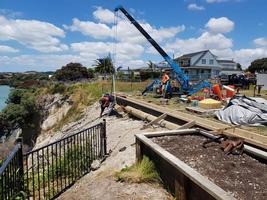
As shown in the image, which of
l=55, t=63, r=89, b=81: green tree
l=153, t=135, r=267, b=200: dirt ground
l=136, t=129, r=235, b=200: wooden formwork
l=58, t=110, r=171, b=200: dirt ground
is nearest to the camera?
l=136, t=129, r=235, b=200: wooden formwork

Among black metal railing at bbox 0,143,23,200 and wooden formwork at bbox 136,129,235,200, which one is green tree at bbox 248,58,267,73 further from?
black metal railing at bbox 0,143,23,200

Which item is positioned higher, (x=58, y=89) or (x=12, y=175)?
(x=12, y=175)

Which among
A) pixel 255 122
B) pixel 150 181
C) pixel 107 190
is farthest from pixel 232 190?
pixel 255 122

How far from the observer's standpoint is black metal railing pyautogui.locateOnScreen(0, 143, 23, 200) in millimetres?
4066

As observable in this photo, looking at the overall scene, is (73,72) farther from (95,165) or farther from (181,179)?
(181,179)

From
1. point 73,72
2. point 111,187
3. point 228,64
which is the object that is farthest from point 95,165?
point 228,64

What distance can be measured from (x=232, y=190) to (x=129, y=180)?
1.89 meters

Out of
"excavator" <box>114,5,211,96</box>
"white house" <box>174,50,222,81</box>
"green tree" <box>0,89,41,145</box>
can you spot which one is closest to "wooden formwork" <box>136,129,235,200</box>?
"excavator" <box>114,5,211,96</box>

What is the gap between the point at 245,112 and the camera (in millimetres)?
9359

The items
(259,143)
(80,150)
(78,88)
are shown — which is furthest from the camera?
(78,88)

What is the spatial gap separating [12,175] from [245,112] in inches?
293

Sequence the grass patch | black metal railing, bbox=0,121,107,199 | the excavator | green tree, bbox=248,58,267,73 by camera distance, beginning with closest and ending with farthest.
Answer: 1. black metal railing, bbox=0,121,107,199
2. the grass patch
3. the excavator
4. green tree, bbox=248,58,267,73

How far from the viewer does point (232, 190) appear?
Result: 12.6 ft

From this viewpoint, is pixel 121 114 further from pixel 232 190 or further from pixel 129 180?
pixel 232 190
